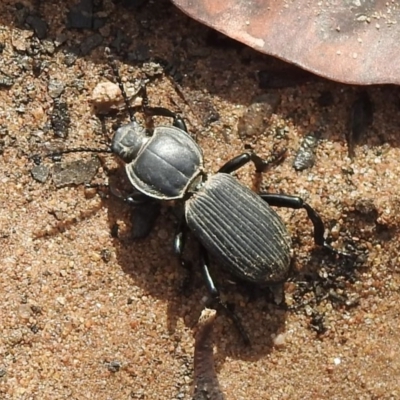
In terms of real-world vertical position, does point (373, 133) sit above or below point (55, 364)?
above

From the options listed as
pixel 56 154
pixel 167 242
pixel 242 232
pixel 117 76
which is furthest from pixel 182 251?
pixel 117 76

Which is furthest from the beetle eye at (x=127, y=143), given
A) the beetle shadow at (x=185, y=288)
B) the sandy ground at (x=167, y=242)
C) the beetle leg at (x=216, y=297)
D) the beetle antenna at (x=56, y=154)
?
the beetle leg at (x=216, y=297)

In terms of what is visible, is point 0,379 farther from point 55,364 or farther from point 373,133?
point 373,133

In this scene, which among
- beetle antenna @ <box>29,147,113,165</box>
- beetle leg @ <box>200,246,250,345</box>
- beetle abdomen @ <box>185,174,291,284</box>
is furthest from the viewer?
beetle antenna @ <box>29,147,113,165</box>

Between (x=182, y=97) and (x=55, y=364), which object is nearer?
(x=55, y=364)

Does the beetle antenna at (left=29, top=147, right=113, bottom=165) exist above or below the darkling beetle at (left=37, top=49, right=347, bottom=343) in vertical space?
below

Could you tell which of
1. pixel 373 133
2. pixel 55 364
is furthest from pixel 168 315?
pixel 373 133

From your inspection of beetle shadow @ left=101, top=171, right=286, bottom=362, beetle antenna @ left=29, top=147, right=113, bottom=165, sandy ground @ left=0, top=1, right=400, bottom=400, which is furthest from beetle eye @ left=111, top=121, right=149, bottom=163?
beetle shadow @ left=101, top=171, right=286, bottom=362

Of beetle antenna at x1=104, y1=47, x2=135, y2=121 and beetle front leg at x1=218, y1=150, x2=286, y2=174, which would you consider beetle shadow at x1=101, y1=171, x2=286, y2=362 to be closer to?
beetle front leg at x1=218, y1=150, x2=286, y2=174

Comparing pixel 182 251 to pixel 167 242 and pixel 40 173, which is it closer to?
pixel 167 242
